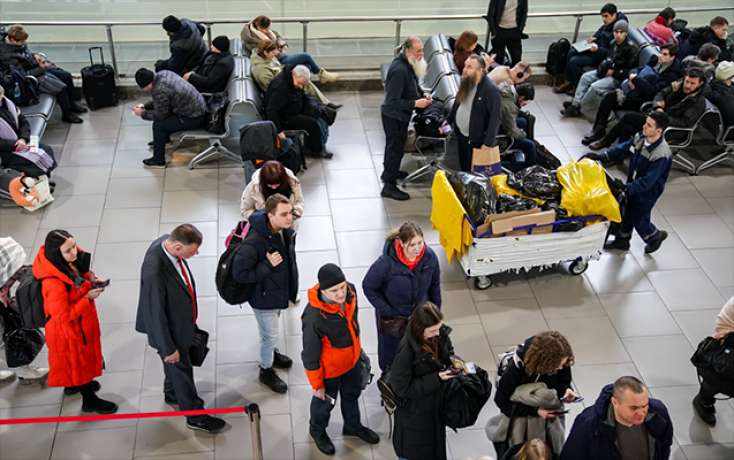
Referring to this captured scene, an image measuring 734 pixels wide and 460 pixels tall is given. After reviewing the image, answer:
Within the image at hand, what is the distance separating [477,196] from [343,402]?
89.9 inches

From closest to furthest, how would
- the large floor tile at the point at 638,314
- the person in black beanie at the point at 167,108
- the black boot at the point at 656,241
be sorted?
the large floor tile at the point at 638,314 → the black boot at the point at 656,241 → the person in black beanie at the point at 167,108

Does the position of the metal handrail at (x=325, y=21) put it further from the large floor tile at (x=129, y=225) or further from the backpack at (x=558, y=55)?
the large floor tile at (x=129, y=225)

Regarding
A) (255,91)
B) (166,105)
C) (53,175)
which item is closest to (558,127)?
(255,91)

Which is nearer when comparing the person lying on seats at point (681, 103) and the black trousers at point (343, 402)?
the black trousers at point (343, 402)

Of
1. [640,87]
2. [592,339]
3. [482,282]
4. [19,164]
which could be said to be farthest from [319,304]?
[640,87]

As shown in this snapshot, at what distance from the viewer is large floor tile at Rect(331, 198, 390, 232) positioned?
26.6ft

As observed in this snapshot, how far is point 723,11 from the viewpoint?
40.2ft

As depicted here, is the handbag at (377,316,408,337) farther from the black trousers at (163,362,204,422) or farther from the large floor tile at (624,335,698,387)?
the large floor tile at (624,335,698,387)

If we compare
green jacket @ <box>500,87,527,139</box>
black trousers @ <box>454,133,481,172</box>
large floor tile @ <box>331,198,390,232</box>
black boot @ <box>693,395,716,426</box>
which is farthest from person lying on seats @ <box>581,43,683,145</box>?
black boot @ <box>693,395,716,426</box>

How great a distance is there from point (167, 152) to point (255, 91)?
4.13 ft

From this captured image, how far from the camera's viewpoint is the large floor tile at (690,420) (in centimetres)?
599

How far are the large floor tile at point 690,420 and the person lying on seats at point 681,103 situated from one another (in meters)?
3.60

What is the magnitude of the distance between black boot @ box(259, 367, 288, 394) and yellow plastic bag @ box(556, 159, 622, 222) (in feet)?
9.64

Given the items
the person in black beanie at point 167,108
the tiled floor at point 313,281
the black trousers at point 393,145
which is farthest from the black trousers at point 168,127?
the black trousers at point 393,145
